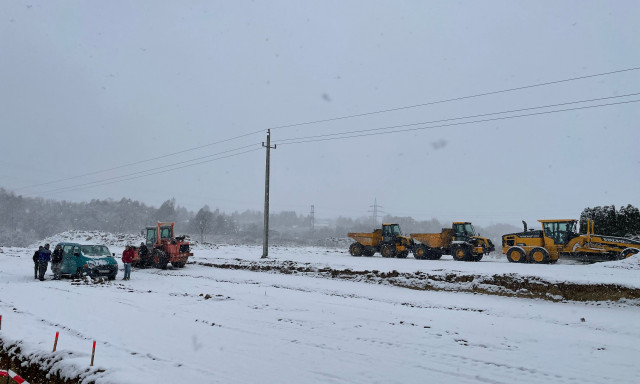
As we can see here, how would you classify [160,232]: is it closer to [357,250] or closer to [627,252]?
[357,250]

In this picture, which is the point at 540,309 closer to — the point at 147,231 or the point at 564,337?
the point at 564,337

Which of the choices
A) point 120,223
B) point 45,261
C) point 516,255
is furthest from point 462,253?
point 120,223

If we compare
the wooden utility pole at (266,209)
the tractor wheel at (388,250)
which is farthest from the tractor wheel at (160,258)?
the tractor wheel at (388,250)

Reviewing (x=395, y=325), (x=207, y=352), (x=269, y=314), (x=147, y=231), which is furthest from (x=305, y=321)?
(x=147, y=231)

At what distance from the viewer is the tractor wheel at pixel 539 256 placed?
2416 cm

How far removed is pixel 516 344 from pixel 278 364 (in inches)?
199

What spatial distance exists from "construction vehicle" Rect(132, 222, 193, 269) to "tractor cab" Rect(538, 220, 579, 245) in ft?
70.6

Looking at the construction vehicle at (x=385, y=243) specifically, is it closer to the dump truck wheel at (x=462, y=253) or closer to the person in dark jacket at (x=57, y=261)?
the dump truck wheel at (x=462, y=253)

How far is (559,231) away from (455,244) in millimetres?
6383

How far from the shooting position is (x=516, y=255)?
25.3m

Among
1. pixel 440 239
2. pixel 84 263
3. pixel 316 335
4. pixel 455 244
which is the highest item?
pixel 440 239

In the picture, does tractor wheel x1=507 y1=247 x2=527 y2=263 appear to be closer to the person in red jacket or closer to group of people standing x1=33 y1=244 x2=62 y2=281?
the person in red jacket

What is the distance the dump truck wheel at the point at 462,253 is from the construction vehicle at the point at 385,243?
155 inches

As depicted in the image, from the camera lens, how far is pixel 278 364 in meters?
6.99
